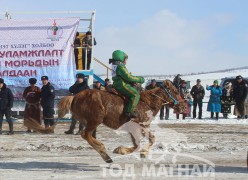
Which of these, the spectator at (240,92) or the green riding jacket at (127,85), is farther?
the spectator at (240,92)

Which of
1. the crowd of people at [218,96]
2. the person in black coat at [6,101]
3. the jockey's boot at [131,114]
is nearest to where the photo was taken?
A: the jockey's boot at [131,114]

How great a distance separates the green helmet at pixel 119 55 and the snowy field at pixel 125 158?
2.04 meters

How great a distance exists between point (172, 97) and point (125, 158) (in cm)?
163

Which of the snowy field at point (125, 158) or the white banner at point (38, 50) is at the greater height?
the white banner at point (38, 50)

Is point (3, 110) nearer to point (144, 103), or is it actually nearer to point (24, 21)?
point (24, 21)

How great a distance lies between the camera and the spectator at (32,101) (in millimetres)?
17719

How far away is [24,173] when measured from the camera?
370 inches

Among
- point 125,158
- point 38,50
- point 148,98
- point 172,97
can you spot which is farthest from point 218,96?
point 125,158

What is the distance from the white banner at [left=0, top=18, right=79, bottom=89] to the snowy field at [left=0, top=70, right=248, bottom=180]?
346cm

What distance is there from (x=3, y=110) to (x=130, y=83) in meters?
7.65

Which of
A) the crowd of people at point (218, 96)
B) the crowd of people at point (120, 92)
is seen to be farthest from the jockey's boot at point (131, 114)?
Answer: the crowd of people at point (218, 96)

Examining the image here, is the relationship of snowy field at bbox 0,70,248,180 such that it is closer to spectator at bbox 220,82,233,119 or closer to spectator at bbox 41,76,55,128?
spectator at bbox 41,76,55,128

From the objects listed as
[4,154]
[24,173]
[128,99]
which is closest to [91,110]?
[128,99]

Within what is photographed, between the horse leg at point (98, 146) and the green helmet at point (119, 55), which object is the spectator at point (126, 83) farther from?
the horse leg at point (98, 146)
